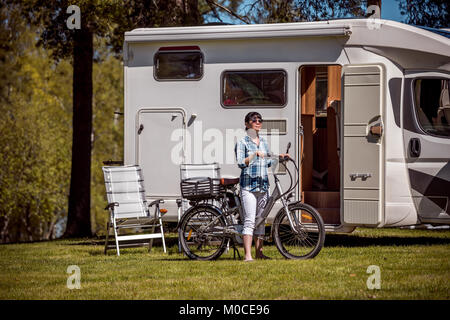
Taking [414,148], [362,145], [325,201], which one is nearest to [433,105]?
[414,148]

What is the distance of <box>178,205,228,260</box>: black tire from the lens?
8.33 metres

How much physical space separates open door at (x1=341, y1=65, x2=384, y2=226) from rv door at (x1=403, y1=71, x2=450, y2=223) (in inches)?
16.7

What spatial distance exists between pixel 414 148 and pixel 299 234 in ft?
7.10

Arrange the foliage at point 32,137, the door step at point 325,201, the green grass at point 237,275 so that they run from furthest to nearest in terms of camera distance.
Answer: the foliage at point 32,137 → the door step at point 325,201 → the green grass at point 237,275

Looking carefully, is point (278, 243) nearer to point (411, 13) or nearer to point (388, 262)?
point (388, 262)

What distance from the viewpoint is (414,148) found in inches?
359

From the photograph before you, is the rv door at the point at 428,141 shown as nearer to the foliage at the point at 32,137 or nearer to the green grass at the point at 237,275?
the green grass at the point at 237,275

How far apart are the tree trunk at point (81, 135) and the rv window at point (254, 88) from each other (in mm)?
6130

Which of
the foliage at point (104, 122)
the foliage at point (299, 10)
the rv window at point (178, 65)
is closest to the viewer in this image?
the rv window at point (178, 65)

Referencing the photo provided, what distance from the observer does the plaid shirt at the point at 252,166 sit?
311 inches

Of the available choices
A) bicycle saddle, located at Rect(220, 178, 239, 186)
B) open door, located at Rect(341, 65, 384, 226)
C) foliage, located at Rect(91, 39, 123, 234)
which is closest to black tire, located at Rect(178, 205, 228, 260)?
bicycle saddle, located at Rect(220, 178, 239, 186)

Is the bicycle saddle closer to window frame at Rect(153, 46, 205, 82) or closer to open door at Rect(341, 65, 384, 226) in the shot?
open door at Rect(341, 65, 384, 226)

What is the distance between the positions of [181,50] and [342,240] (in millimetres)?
3847
